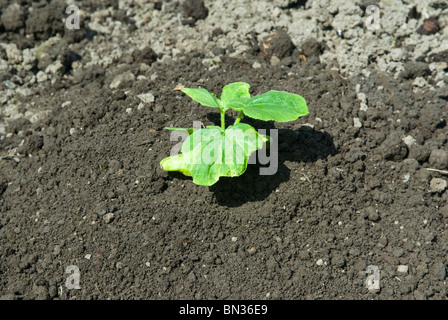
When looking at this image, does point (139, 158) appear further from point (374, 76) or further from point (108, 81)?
point (374, 76)

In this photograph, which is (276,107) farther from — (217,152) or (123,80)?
(123,80)

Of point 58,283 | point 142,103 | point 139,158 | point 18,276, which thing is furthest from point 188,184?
point 18,276

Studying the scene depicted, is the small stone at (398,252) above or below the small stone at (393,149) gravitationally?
below

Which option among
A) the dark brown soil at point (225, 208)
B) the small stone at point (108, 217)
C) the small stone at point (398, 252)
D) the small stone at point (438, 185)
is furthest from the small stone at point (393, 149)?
the small stone at point (108, 217)

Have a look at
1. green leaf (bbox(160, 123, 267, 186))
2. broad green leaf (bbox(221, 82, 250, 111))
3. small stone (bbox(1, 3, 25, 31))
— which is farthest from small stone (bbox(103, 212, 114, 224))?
small stone (bbox(1, 3, 25, 31))

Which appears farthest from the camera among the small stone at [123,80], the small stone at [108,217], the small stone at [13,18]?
the small stone at [13,18]

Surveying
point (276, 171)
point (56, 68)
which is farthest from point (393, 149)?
point (56, 68)

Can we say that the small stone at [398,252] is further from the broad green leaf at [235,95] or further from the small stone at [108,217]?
the small stone at [108,217]
